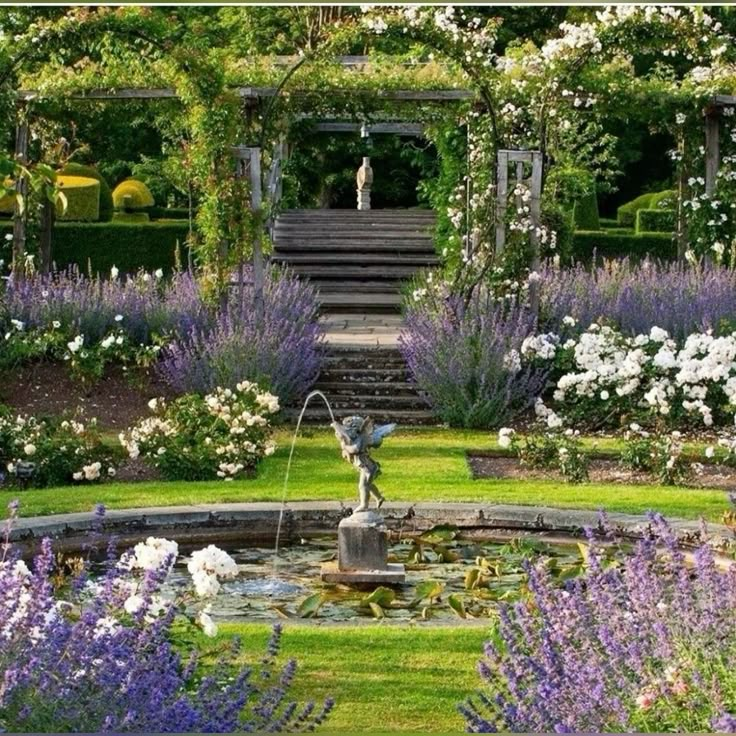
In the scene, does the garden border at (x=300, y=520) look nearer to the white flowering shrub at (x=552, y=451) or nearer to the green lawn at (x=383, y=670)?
the white flowering shrub at (x=552, y=451)


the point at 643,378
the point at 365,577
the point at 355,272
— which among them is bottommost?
the point at 365,577

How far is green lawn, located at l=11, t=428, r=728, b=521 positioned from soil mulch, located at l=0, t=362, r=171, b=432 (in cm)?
212

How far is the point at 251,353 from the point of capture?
12109 millimetres

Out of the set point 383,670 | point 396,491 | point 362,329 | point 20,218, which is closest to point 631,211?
point 362,329

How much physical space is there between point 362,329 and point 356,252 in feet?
15.6

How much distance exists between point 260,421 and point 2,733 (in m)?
6.53

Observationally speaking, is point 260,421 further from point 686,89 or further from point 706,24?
point 686,89

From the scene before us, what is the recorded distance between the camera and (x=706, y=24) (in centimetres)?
1450

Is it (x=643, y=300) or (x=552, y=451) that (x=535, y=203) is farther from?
(x=552, y=451)

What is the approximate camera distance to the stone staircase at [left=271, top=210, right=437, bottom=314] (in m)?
18.7

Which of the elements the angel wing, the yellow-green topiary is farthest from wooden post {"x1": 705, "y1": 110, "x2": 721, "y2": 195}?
the yellow-green topiary

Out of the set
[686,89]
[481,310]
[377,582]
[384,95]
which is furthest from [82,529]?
[686,89]

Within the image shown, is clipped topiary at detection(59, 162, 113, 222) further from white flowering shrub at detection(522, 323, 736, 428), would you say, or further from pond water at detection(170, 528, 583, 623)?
pond water at detection(170, 528, 583, 623)

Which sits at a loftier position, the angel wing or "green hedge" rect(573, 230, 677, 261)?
the angel wing
